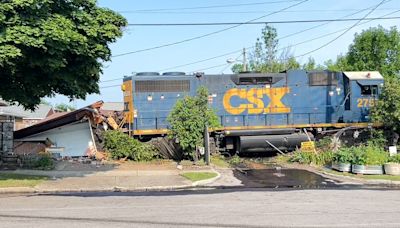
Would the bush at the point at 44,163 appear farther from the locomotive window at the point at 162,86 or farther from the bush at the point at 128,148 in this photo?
the locomotive window at the point at 162,86

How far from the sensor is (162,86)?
25547 mm

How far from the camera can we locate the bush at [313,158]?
23.2m

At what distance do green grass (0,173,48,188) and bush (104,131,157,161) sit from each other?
678 cm

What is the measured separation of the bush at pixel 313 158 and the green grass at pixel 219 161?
369cm

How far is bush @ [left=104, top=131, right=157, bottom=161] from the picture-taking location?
23781 millimetres

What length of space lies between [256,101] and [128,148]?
7.82 meters

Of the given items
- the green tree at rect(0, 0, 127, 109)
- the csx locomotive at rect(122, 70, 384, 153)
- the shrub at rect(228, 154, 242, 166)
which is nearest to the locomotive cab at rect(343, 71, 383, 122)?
the csx locomotive at rect(122, 70, 384, 153)

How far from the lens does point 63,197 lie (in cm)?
1314

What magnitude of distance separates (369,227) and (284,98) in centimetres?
1863

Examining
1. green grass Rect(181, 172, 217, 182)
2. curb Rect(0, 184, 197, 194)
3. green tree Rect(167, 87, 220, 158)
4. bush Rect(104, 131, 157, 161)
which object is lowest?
curb Rect(0, 184, 197, 194)

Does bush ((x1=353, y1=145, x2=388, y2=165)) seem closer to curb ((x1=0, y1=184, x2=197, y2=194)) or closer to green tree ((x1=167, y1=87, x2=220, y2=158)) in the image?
green tree ((x1=167, y1=87, x2=220, y2=158))

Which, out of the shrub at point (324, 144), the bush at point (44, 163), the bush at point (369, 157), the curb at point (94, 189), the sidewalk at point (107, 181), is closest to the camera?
the curb at point (94, 189)

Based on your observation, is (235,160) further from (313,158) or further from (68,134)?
(68,134)

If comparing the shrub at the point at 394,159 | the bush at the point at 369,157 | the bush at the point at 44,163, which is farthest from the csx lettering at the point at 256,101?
the bush at the point at 44,163
